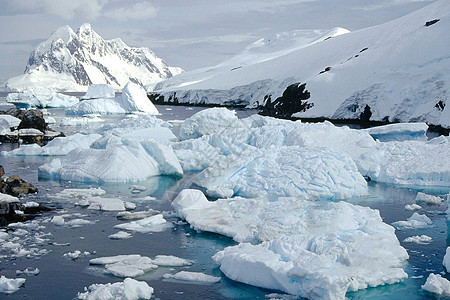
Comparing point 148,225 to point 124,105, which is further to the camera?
point 124,105

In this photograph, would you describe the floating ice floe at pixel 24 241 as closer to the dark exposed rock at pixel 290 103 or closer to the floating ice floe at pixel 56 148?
the floating ice floe at pixel 56 148

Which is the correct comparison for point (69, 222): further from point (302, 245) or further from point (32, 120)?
point (32, 120)

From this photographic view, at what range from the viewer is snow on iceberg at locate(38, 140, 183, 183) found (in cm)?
1218

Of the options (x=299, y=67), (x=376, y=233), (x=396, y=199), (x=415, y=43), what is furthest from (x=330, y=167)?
(x=299, y=67)

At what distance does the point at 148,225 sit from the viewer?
27.9 feet

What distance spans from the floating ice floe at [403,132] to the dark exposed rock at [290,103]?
587 inches

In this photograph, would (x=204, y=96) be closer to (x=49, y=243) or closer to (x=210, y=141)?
(x=210, y=141)

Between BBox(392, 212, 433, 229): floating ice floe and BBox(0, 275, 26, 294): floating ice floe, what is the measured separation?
595cm

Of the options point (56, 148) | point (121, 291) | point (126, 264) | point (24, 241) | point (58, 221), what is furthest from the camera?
point (56, 148)

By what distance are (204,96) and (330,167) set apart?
41.2 metres

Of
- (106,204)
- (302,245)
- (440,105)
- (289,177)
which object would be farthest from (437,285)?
(440,105)

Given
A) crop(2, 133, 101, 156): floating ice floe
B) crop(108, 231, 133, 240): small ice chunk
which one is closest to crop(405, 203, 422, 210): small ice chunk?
crop(108, 231, 133, 240): small ice chunk

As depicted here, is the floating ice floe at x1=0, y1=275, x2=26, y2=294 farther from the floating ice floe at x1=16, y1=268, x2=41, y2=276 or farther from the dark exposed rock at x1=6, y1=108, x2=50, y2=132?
the dark exposed rock at x1=6, y1=108, x2=50, y2=132

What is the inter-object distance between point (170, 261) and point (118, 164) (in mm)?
5944
